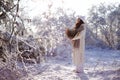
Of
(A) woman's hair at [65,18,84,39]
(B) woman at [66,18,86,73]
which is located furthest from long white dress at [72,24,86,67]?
(A) woman's hair at [65,18,84,39]

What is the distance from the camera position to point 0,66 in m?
6.80

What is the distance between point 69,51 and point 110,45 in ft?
27.1

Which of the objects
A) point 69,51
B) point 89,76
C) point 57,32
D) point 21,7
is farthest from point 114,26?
point 21,7

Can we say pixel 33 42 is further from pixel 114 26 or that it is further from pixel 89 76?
pixel 114 26

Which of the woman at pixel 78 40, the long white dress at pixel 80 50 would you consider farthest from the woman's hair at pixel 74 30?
the long white dress at pixel 80 50

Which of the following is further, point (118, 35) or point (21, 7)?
point (118, 35)

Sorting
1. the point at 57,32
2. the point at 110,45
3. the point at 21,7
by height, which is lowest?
the point at 110,45

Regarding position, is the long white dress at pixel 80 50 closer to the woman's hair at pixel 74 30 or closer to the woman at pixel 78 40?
the woman at pixel 78 40

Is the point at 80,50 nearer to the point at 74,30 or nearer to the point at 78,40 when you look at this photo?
the point at 78,40

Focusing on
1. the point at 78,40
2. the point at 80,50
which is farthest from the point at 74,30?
the point at 80,50

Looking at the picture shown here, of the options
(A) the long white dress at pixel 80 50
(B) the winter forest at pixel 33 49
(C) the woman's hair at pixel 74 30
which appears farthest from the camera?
(C) the woman's hair at pixel 74 30

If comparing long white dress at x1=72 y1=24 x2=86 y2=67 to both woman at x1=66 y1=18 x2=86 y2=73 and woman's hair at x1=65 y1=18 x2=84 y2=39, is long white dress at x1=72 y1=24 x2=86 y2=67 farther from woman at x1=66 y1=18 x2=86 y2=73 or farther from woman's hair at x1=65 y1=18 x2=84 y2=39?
woman's hair at x1=65 y1=18 x2=84 y2=39

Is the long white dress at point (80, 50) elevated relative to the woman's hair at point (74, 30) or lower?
lower

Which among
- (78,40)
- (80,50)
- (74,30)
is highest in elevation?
(74,30)
